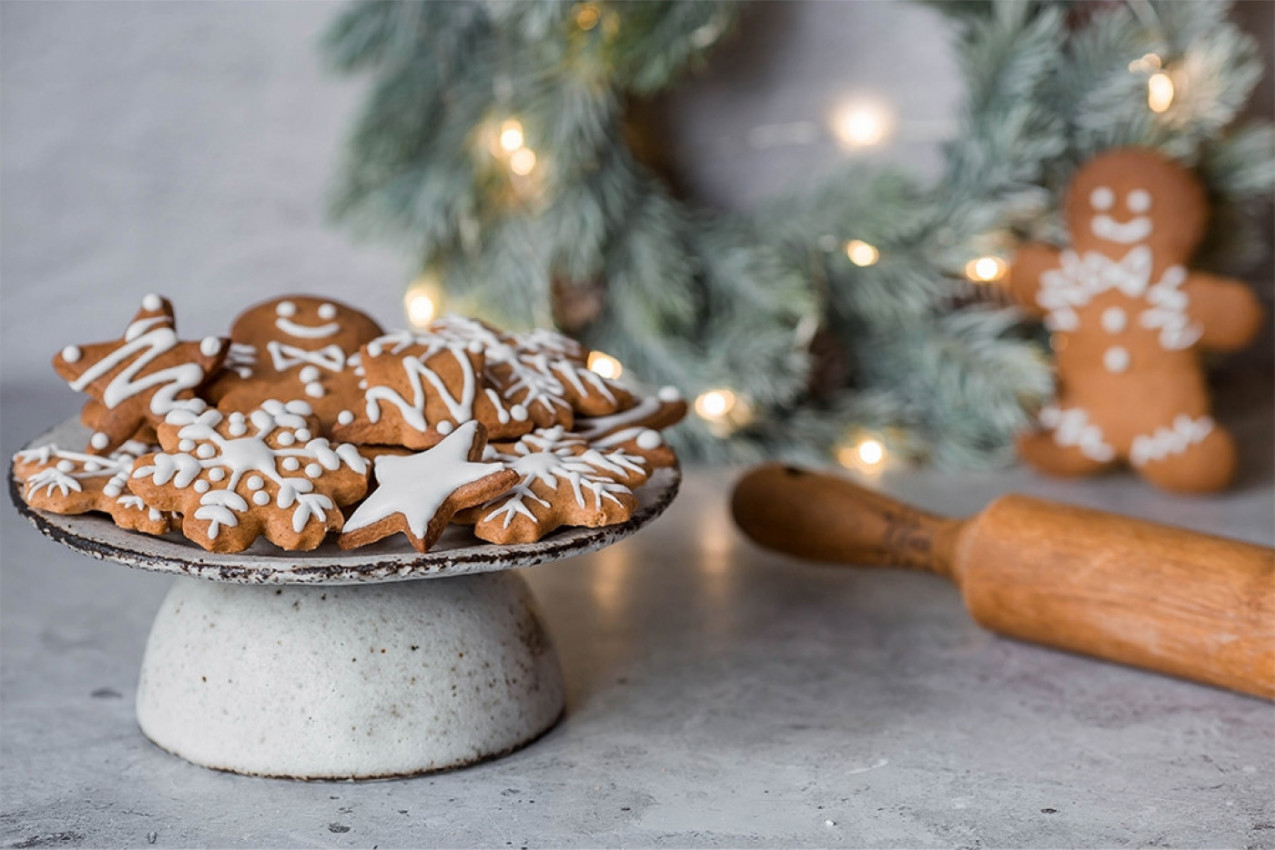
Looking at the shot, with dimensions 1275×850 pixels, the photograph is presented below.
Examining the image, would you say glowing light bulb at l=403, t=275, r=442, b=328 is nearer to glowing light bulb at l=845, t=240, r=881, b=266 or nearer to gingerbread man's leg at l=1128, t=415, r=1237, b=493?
glowing light bulb at l=845, t=240, r=881, b=266

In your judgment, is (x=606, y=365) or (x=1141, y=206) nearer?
(x=1141, y=206)

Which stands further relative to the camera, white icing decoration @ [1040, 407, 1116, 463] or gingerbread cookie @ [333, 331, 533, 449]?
white icing decoration @ [1040, 407, 1116, 463]

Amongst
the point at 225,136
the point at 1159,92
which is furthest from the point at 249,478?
the point at 225,136

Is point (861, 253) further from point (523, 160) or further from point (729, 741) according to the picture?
point (729, 741)

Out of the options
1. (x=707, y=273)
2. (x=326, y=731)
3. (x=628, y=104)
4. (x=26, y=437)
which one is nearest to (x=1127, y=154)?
(x=707, y=273)

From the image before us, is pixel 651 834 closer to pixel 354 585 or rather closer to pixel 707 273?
pixel 354 585

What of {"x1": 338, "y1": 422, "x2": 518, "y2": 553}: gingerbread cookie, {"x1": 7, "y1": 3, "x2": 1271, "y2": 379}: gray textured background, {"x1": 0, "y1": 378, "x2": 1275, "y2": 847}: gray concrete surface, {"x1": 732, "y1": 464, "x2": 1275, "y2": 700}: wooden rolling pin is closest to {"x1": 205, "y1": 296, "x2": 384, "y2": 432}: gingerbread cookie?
{"x1": 338, "y1": 422, "x2": 518, "y2": 553}: gingerbread cookie
